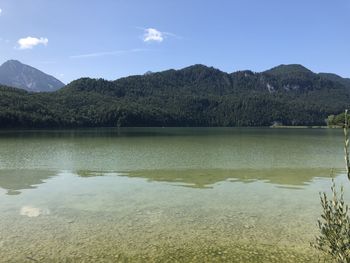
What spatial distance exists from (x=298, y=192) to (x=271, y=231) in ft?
27.4

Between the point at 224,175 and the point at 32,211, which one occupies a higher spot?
the point at 32,211

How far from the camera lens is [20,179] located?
24844 mm

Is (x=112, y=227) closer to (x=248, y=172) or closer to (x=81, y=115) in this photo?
(x=248, y=172)

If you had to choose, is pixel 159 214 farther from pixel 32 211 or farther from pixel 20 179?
pixel 20 179

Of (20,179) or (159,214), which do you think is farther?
(20,179)

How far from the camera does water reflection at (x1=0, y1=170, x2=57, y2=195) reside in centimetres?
2130

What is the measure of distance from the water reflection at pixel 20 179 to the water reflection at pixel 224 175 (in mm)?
2719

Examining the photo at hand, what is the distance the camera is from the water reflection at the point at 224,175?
23.8 metres

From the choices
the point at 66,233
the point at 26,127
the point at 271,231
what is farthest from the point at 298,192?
the point at 26,127

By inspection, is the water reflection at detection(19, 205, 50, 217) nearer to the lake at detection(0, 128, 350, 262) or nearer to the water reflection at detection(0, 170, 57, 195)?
the lake at detection(0, 128, 350, 262)

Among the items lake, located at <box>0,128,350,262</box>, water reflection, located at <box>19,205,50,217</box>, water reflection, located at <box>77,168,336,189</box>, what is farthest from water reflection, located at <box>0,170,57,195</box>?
water reflection, located at <box>19,205,50,217</box>

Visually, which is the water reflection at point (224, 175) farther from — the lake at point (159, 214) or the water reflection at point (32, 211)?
the water reflection at point (32, 211)

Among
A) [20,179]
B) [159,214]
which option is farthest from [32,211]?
[20,179]

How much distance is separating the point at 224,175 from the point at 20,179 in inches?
531
